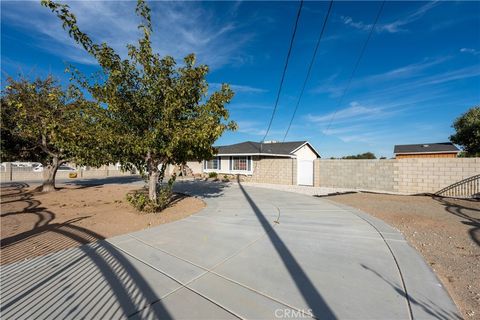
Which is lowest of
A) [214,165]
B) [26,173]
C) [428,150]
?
[26,173]

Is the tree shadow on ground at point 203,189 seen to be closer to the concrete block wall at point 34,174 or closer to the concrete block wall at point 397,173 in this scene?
the concrete block wall at point 34,174

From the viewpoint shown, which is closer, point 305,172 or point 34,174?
point 305,172

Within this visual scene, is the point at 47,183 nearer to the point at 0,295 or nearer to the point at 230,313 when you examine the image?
the point at 0,295

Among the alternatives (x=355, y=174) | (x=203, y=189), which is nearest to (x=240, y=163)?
(x=203, y=189)

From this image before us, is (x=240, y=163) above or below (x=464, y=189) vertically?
above

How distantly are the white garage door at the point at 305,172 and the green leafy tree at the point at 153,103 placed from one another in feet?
36.1

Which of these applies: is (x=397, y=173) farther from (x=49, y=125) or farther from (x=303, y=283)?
(x=49, y=125)

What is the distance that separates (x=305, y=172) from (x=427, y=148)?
73.3 ft

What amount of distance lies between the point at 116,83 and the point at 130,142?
1.96 metres

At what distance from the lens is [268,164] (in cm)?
1911

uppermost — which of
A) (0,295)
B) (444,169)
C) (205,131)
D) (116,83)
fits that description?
(116,83)

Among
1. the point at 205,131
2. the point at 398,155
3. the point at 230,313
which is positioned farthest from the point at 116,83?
the point at 398,155

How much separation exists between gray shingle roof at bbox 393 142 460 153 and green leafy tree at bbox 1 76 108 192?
113ft

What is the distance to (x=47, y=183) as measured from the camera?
43.2ft
